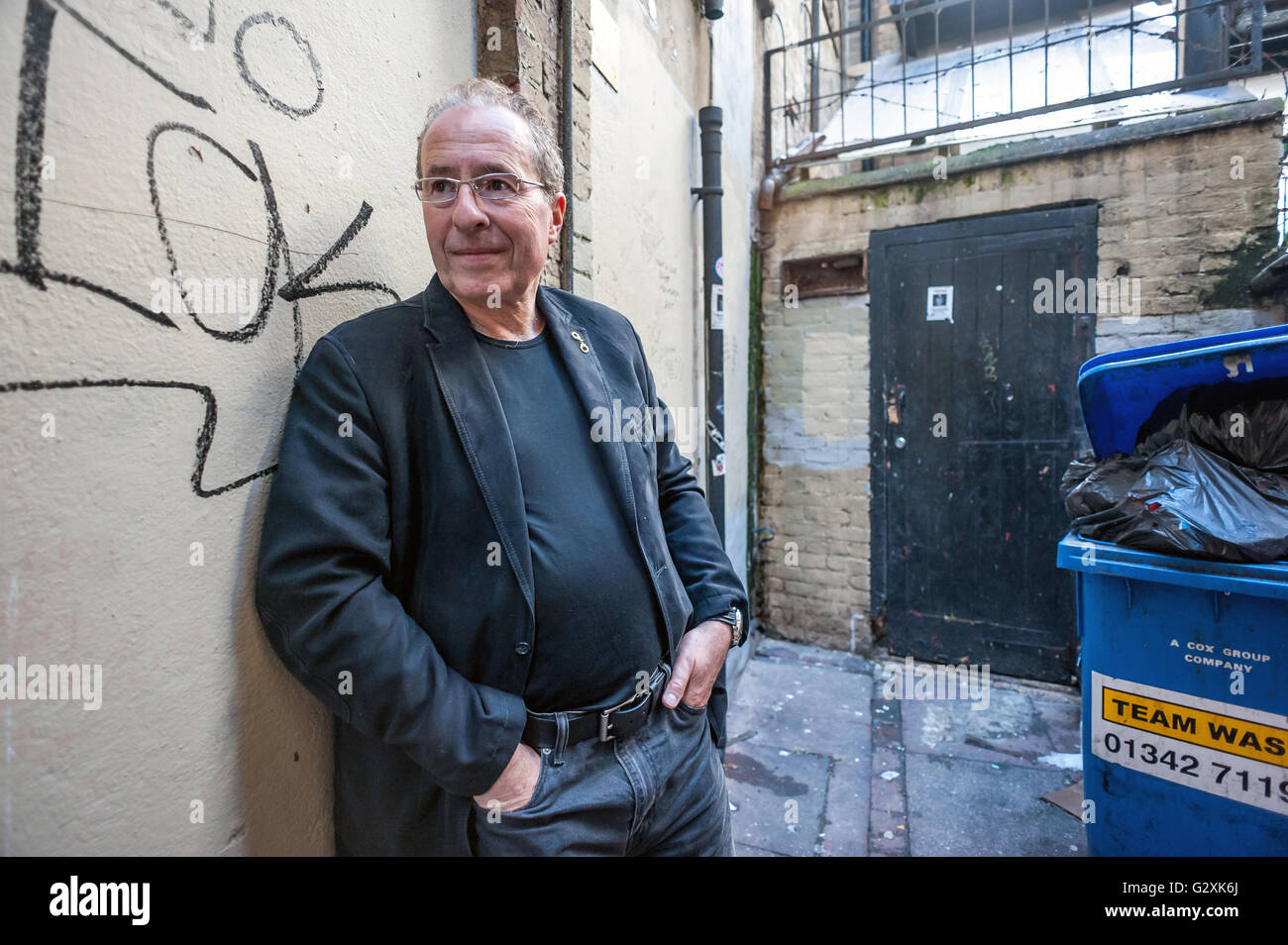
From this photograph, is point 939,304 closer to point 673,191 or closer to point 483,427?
point 673,191

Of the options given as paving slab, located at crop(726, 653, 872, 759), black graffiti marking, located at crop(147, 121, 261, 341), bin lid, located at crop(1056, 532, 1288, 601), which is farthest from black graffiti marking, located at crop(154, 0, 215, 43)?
paving slab, located at crop(726, 653, 872, 759)

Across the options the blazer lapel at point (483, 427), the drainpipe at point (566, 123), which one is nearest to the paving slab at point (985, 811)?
the blazer lapel at point (483, 427)

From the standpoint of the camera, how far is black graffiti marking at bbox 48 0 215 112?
3.00 ft

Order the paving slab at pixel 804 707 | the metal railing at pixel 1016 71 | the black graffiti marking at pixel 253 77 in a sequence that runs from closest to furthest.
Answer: the black graffiti marking at pixel 253 77, the paving slab at pixel 804 707, the metal railing at pixel 1016 71

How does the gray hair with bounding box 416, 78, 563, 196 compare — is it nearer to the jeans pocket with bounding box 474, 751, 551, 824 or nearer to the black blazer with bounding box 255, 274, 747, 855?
the black blazer with bounding box 255, 274, 747, 855

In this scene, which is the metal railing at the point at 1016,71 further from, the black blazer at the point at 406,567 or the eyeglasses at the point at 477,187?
the black blazer at the point at 406,567

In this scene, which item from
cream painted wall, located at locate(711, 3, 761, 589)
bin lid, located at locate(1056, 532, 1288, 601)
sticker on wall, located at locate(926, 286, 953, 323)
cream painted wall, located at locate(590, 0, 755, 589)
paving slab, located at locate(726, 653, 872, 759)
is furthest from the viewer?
sticker on wall, located at locate(926, 286, 953, 323)

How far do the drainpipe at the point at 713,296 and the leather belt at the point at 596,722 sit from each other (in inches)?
99.5

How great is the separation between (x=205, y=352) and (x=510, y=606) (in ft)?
2.13

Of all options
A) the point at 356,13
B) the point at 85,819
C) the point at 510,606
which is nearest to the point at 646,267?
the point at 356,13

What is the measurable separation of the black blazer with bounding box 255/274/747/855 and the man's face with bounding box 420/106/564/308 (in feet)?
0.25

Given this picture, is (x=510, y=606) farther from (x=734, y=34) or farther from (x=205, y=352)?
(x=734, y=34)

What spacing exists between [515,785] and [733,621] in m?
0.68

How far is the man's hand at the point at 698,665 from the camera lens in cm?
149
